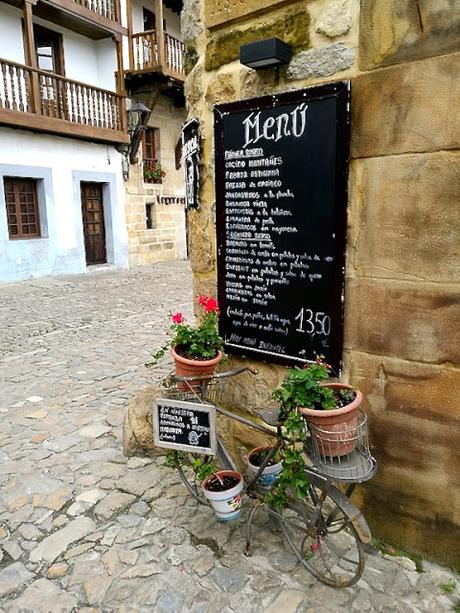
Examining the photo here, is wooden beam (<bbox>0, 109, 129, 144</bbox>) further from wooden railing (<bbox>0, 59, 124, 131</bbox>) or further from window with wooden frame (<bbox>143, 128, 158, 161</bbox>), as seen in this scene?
window with wooden frame (<bbox>143, 128, 158, 161</bbox>)

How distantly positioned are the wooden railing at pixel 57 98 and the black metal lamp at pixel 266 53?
9975mm

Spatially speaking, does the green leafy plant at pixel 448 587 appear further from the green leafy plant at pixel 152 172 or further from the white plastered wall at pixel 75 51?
the green leafy plant at pixel 152 172

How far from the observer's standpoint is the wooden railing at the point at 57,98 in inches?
423

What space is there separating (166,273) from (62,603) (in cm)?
1154

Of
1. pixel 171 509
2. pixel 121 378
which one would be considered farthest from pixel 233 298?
pixel 121 378

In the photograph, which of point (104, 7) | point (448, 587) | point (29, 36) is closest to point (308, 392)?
point (448, 587)

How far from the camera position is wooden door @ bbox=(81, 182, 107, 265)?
13.7 metres

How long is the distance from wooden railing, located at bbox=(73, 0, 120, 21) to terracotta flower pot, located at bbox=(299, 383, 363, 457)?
43.8 ft

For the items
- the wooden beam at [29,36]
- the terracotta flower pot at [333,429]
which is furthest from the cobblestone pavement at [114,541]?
the wooden beam at [29,36]

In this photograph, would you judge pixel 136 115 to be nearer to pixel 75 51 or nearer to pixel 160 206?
pixel 75 51

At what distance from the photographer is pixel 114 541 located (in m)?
2.56

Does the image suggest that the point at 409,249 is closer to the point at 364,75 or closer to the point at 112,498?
the point at 364,75

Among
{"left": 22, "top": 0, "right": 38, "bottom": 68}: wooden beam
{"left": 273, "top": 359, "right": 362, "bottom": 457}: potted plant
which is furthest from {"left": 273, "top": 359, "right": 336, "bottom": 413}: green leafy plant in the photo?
{"left": 22, "top": 0, "right": 38, "bottom": 68}: wooden beam

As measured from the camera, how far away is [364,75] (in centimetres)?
218
